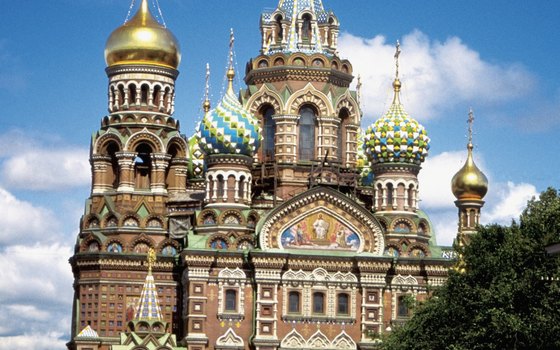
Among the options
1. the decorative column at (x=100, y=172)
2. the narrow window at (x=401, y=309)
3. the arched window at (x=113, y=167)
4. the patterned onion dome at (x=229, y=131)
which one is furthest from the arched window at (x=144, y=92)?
the narrow window at (x=401, y=309)

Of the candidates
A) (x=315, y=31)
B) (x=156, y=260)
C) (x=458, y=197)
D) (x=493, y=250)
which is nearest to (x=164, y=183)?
(x=156, y=260)

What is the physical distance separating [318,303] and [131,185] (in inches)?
335

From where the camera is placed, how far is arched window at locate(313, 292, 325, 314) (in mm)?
57969

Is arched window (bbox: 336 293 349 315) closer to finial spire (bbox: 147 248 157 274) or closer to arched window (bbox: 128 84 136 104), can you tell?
finial spire (bbox: 147 248 157 274)

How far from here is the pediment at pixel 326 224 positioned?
191 feet

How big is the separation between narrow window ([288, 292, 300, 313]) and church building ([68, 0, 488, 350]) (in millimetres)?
60

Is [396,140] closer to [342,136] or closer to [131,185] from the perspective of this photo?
[342,136]

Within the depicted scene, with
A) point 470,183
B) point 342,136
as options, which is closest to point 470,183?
point 470,183

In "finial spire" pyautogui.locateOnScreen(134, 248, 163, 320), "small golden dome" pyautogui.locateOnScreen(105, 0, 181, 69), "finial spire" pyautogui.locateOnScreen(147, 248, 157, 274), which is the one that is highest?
"small golden dome" pyautogui.locateOnScreen(105, 0, 181, 69)

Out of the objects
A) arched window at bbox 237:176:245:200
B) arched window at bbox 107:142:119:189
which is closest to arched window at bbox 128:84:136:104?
arched window at bbox 107:142:119:189

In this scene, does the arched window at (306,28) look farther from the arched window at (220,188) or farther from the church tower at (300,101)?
the arched window at (220,188)

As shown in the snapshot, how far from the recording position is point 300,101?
61.9m

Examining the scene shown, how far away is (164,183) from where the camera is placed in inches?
2446

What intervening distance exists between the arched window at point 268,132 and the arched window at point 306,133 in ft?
3.28
